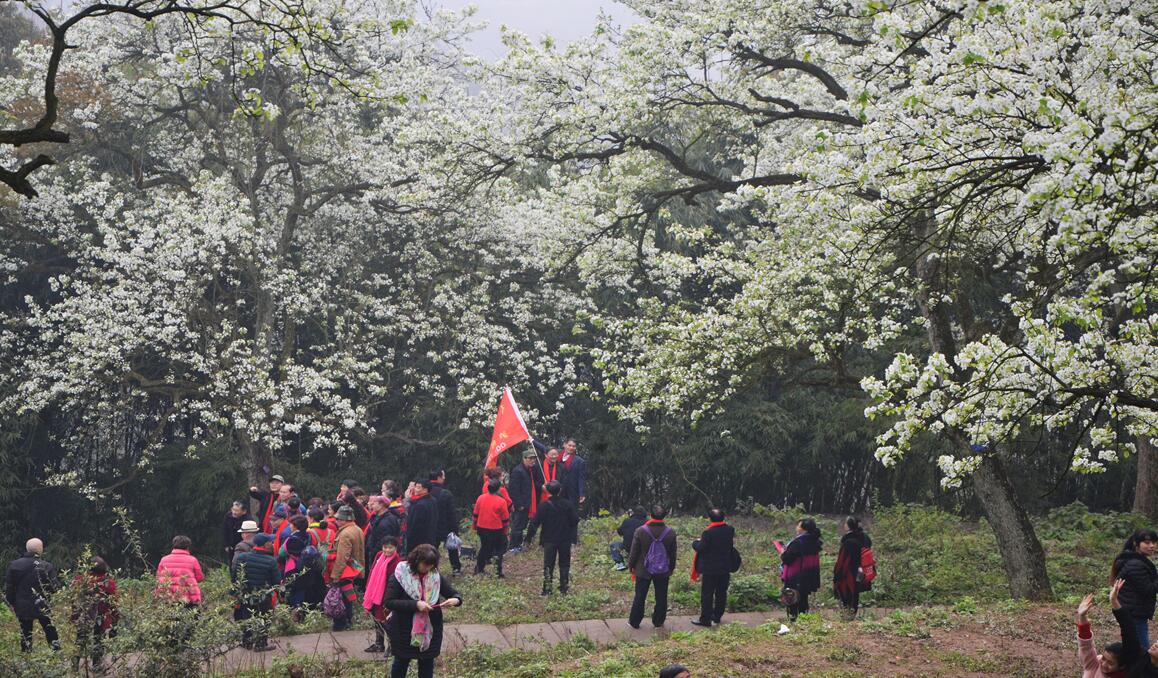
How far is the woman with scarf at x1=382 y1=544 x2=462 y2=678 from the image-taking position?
375 inches

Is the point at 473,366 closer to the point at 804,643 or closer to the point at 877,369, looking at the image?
the point at 877,369

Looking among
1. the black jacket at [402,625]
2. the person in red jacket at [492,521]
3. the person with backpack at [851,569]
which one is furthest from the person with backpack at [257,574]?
the person with backpack at [851,569]

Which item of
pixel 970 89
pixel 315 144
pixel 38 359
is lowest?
pixel 38 359

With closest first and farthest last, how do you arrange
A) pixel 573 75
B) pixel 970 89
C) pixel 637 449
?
pixel 970 89
pixel 573 75
pixel 637 449

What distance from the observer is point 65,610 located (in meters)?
10.0

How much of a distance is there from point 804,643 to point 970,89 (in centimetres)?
574

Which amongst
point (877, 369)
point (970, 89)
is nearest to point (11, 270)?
point (877, 369)

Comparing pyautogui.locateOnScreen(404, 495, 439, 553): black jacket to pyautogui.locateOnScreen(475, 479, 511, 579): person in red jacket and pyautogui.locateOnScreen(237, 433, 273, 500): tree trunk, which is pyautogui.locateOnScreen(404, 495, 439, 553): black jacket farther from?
pyautogui.locateOnScreen(237, 433, 273, 500): tree trunk

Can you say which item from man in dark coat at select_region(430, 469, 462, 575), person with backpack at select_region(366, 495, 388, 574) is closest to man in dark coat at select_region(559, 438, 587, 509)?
man in dark coat at select_region(430, 469, 462, 575)

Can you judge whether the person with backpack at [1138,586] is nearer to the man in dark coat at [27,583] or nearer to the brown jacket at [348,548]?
the brown jacket at [348,548]

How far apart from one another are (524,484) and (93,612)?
786cm

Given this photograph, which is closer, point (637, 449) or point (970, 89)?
point (970, 89)

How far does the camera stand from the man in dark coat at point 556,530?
48.0ft

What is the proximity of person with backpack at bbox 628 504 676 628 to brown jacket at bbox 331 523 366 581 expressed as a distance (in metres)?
3.31
